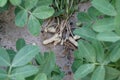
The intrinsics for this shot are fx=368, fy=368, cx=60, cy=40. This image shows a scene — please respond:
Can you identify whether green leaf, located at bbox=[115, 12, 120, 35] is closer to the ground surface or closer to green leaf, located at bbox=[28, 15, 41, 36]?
green leaf, located at bbox=[28, 15, 41, 36]

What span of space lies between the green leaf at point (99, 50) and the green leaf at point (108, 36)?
0.36 ft

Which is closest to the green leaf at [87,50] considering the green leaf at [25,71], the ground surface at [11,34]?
the green leaf at [25,71]

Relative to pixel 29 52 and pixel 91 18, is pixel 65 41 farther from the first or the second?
pixel 29 52

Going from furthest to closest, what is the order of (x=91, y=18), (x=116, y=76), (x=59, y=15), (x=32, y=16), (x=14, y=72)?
(x=59, y=15), (x=91, y=18), (x=32, y=16), (x=116, y=76), (x=14, y=72)

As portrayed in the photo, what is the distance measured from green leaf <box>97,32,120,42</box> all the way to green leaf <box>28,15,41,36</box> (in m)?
0.35

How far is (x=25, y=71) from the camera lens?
4.07 ft

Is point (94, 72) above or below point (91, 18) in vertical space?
below

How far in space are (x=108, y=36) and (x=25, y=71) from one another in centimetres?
30

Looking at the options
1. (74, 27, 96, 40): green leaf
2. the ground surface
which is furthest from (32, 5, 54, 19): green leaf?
the ground surface

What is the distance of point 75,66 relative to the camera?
1.62m

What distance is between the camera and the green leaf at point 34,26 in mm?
1531

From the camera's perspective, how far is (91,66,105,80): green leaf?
51.7 inches

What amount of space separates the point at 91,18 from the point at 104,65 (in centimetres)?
38

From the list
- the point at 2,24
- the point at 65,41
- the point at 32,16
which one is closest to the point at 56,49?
the point at 65,41
